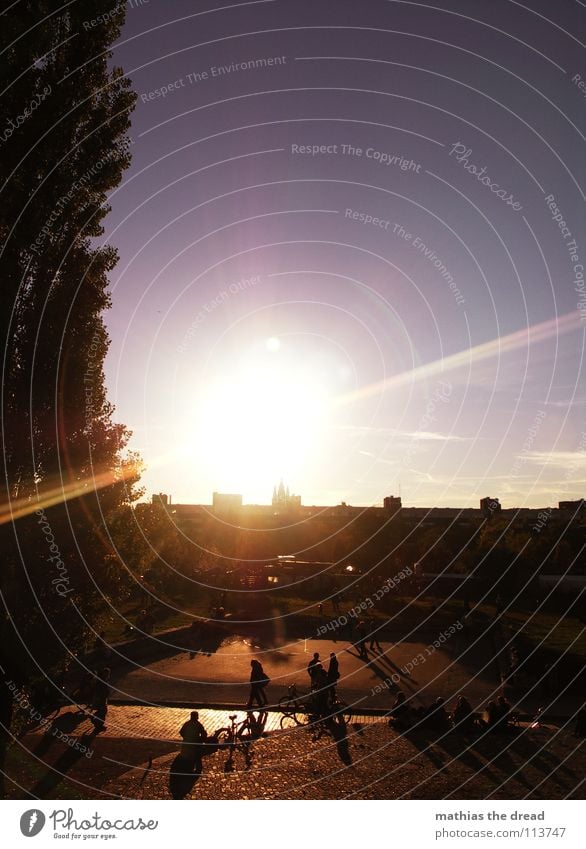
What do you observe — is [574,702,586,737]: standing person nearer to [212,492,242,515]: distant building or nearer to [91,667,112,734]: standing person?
[91,667,112,734]: standing person

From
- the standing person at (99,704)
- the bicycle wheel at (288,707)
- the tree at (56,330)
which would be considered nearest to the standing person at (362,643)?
→ the bicycle wheel at (288,707)

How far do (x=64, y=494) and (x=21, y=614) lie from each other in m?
2.61

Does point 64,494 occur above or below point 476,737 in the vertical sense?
above

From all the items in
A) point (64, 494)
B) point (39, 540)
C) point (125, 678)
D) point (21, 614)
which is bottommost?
point (125, 678)

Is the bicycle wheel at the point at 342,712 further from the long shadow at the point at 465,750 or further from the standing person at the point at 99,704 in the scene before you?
the standing person at the point at 99,704

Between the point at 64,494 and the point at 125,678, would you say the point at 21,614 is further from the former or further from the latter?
the point at 125,678

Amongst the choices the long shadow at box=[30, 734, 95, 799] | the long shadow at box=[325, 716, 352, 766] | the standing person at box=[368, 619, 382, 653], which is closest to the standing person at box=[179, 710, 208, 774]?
the long shadow at box=[30, 734, 95, 799]

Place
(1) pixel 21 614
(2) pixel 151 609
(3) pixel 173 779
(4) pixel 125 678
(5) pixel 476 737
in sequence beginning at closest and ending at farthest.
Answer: (3) pixel 173 779
(1) pixel 21 614
(5) pixel 476 737
(4) pixel 125 678
(2) pixel 151 609

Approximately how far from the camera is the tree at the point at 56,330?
1316 centimetres

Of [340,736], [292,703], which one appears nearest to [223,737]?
[340,736]

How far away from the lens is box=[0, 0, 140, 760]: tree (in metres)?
13.2
